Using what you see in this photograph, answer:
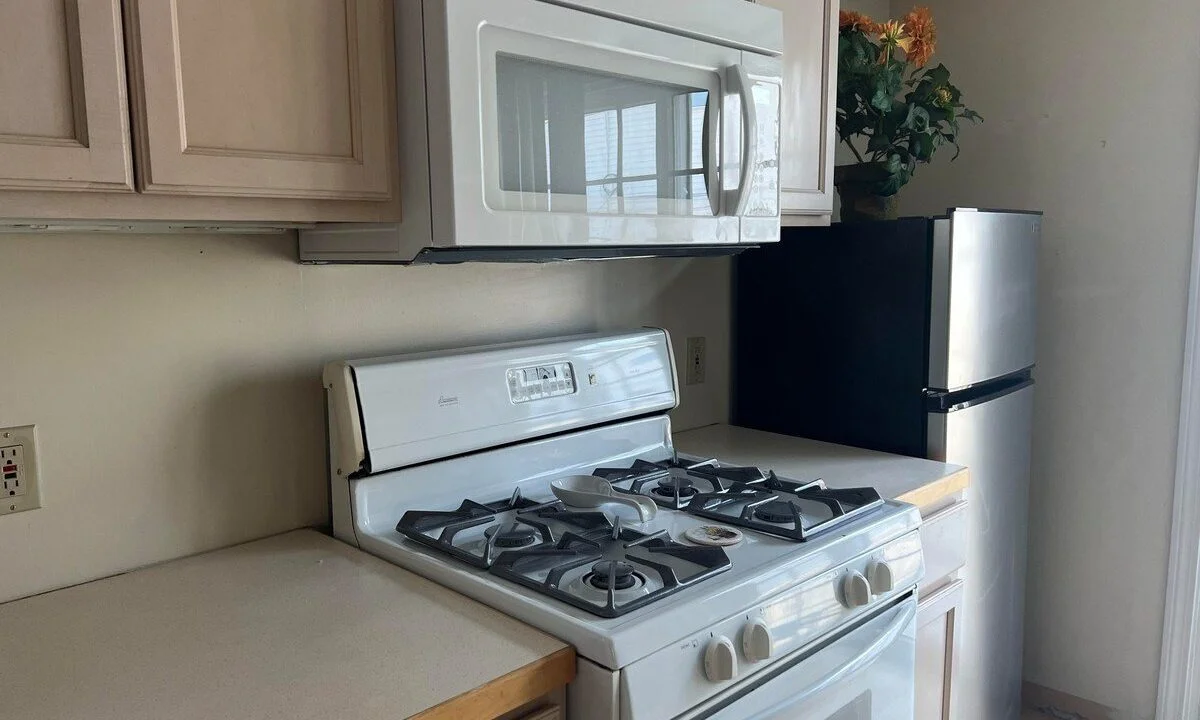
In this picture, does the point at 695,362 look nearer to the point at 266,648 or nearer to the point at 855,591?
the point at 855,591

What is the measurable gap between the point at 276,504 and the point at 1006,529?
1.63 m

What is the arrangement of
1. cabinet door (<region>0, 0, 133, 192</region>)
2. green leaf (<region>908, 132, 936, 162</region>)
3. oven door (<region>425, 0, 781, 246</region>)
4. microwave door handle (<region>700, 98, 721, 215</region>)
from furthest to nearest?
green leaf (<region>908, 132, 936, 162</region>) < microwave door handle (<region>700, 98, 721, 215</region>) < oven door (<region>425, 0, 781, 246</region>) < cabinet door (<region>0, 0, 133, 192</region>)

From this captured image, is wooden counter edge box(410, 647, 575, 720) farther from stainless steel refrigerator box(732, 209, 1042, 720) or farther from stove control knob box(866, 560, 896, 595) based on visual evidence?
stainless steel refrigerator box(732, 209, 1042, 720)

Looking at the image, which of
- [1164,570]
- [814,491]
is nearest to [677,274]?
[814,491]

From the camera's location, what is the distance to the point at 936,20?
2.54m

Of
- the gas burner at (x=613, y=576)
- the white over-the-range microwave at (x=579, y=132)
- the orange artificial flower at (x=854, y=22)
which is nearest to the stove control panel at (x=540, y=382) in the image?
the white over-the-range microwave at (x=579, y=132)

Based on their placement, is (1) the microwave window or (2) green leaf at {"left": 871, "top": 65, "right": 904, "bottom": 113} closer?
(1) the microwave window

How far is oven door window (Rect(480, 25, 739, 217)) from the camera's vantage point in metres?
1.23

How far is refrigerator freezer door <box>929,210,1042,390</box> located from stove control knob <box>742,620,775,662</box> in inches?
35.8

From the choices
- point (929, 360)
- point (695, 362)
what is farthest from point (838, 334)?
point (695, 362)

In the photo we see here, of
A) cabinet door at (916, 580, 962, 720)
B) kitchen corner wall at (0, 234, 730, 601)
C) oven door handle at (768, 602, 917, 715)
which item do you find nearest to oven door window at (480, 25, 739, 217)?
kitchen corner wall at (0, 234, 730, 601)

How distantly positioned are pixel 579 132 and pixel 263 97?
47cm

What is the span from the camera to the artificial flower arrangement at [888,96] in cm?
195

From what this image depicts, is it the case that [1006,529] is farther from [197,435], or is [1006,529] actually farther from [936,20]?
[197,435]
